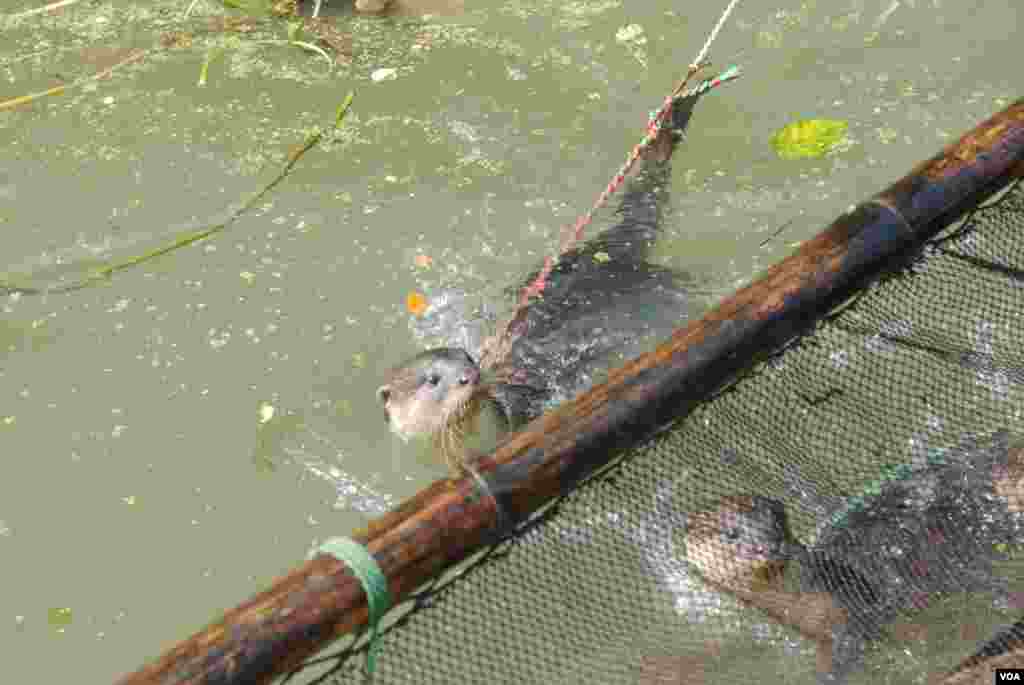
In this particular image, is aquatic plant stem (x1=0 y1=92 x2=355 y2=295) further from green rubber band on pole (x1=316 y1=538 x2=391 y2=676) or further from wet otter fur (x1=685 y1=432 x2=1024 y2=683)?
green rubber band on pole (x1=316 y1=538 x2=391 y2=676)

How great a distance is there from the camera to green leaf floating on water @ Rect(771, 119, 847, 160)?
4.79 meters

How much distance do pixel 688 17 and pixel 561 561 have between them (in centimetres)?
396

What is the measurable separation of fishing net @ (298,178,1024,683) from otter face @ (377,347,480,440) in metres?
1.33

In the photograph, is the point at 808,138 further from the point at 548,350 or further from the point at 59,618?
the point at 59,618

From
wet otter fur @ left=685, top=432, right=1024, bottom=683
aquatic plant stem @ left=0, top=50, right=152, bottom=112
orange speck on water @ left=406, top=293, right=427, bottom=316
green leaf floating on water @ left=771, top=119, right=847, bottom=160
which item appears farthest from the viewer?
aquatic plant stem @ left=0, top=50, right=152, bottom=112

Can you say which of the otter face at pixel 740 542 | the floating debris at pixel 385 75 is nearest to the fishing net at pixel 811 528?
the otter face at pixel 740 542

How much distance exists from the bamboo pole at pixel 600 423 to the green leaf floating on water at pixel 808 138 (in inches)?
89.0

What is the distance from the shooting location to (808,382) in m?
2.58

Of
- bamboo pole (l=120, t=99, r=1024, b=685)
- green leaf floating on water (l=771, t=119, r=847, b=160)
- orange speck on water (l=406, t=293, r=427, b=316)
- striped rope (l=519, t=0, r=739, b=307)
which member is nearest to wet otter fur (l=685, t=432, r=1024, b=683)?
bamboo pole (l=120, t=99, r=1024, b=685)

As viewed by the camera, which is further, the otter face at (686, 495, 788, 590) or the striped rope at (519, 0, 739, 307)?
the striped rope at (519, 0, 739, 307)

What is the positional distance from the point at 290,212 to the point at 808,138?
2.21 meters

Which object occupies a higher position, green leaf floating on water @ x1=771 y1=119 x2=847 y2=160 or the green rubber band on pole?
the green rubber band on pole

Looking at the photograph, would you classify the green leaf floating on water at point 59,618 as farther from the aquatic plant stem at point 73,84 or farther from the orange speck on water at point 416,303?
the aquatic plant stem at point 73,84

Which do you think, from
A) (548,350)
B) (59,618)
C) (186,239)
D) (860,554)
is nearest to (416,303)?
(548,350)
